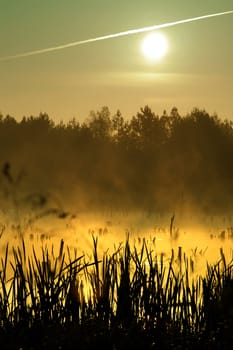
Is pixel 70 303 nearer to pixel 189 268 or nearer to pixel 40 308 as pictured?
pixel 40 308

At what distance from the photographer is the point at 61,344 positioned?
244 inches

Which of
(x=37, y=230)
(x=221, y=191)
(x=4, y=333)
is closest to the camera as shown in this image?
(x=4, y=333)

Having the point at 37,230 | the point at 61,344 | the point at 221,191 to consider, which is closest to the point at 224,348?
the point at 61,344

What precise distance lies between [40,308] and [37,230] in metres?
1.11

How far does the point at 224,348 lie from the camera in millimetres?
6352

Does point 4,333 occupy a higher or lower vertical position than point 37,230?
lower

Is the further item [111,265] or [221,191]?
[221,191]

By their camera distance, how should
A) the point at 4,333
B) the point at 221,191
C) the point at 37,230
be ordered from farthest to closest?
the point at 221,191 → the point at 37,230 → the point at 4,333

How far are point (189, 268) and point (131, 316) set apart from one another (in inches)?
44.2

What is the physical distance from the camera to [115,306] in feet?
24.2

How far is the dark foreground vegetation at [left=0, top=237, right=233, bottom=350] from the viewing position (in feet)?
21.6

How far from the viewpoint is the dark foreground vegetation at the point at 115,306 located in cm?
659

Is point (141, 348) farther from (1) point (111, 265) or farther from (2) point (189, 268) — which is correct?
(2) point (189, 268)


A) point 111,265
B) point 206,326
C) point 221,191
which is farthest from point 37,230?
point 221,191
